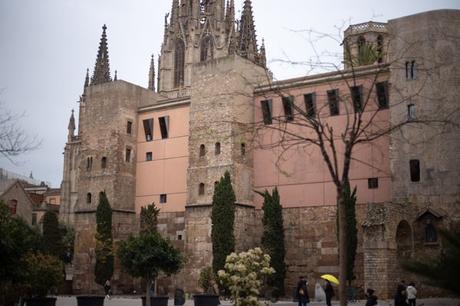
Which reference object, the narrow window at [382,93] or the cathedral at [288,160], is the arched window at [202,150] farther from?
the narrow window at [382,93]

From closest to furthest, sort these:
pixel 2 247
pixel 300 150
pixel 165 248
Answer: pixel 2 247 < pixel 165 248 < pixel 300 150

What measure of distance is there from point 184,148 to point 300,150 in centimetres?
824

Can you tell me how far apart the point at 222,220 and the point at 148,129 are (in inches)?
430

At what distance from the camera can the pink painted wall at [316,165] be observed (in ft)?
112

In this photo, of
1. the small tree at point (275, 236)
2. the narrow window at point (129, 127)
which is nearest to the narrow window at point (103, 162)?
the narrow window at point (129, 127)

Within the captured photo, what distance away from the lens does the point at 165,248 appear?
24453 mm

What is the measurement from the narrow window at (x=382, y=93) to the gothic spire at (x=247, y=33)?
189 ft

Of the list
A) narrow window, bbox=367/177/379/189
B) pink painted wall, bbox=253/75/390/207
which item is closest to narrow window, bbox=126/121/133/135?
pink painted wall, bbox=253/75/390/207

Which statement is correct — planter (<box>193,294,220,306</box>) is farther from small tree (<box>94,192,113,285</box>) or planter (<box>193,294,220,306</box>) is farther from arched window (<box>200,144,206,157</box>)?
small tree (<box>94,192,113,285</box>)

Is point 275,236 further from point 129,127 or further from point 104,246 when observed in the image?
point 129,127

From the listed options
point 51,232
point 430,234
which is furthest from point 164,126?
point 430,234

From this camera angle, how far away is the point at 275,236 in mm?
34656

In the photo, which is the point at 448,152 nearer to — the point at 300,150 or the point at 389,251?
the point at 389,251

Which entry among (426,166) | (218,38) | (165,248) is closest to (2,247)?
(165,248)
